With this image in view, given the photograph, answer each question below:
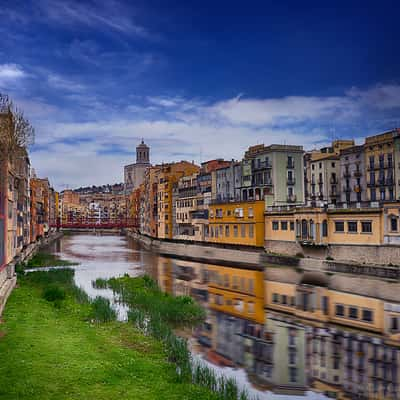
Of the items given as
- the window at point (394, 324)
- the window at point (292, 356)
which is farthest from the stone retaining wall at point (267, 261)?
the window at point (292, 356)

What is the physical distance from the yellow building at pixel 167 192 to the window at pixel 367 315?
59350 millimetres

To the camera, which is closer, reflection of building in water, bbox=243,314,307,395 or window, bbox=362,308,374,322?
reflection of building in water, bbox=243,314,307,395

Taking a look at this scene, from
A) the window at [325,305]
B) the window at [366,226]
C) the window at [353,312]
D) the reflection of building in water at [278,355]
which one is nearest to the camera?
the reflection of building in water at [278,355]

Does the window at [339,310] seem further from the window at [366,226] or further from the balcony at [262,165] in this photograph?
the balcony at [262,165]

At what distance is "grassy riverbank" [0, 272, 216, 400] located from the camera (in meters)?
14.2

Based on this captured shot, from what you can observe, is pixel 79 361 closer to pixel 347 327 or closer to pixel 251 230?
pixel 347 327

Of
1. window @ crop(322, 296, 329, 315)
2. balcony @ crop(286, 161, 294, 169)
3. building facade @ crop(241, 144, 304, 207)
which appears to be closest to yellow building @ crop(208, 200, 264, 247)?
building facade @ crop(241, 144, 304, 207)

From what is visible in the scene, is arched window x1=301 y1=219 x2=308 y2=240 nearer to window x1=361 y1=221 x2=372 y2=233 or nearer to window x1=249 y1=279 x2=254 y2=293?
window x1=361 y1=221 x2=372 y2=233

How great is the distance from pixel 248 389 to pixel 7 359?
7947 mm

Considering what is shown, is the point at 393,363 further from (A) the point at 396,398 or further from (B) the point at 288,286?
(B) the point at 288,286

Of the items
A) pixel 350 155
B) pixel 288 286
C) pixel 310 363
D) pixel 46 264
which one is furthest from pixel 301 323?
pixel 350 155

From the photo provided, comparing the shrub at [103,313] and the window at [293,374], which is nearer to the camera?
the window at [293,374]

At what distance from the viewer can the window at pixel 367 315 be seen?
2611cm

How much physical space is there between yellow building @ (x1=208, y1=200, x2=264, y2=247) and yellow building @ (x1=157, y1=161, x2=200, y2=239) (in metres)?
18.2
